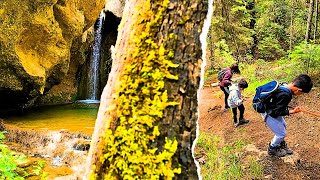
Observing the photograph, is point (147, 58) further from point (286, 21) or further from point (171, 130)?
point (286, 21)

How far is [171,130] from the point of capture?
192cm

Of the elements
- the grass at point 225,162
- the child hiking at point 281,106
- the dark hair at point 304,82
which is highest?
the dark hair at point 304,82

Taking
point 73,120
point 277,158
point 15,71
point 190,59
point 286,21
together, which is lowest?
point 73,120

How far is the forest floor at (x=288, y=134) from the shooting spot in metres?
6.10

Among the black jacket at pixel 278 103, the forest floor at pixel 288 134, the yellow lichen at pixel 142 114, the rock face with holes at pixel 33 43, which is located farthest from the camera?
the rock face with holes at pixel 33 43

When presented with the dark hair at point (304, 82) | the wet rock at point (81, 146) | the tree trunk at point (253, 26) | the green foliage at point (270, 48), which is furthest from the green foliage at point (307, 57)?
the tree trunk at point (253, 26)

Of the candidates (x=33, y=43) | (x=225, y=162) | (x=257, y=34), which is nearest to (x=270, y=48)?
(x=257, y=34)

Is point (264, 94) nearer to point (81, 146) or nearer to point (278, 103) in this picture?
point (278, 103)

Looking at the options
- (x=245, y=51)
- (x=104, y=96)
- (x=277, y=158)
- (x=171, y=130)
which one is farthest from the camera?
(x=245, y=51)

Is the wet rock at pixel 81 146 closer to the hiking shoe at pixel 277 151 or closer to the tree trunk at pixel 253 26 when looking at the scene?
the hiking shoe at pixel 277 151

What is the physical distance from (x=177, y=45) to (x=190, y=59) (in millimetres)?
106

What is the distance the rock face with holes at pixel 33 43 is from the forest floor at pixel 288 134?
6987 millimetres

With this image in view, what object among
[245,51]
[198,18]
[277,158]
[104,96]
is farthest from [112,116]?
[245,51]

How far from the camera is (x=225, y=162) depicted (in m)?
6.64
